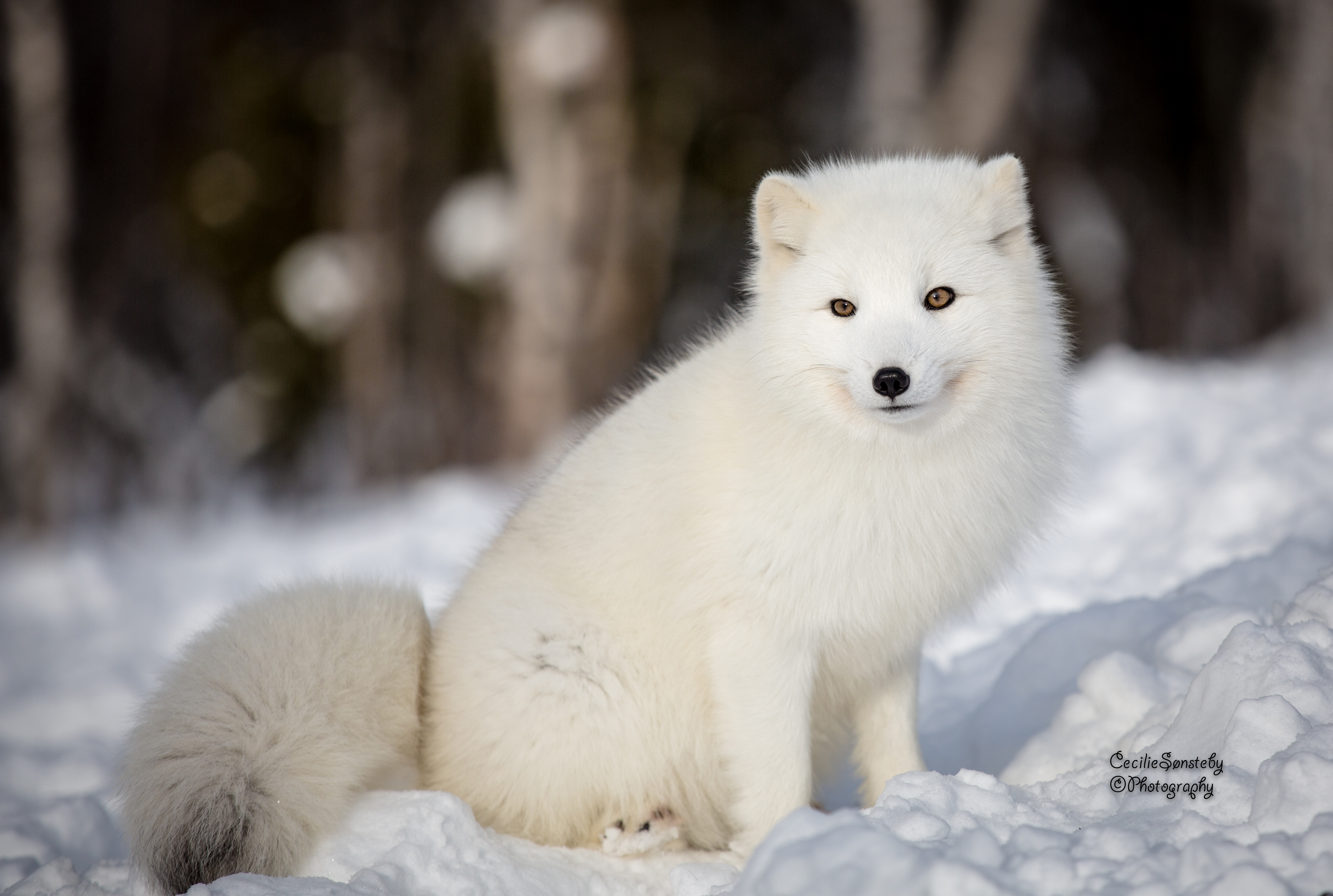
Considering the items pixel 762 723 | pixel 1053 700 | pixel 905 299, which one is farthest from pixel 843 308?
pixel 1053 700

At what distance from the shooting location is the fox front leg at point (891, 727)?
9.91 feet

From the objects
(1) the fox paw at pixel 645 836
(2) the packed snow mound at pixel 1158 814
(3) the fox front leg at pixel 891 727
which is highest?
(2) the packed snow mound at pixel 1158 814

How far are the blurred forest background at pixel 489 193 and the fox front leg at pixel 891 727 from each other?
324 inches

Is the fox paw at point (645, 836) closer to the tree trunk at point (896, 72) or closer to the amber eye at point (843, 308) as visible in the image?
the amber eye at point (843, 308)

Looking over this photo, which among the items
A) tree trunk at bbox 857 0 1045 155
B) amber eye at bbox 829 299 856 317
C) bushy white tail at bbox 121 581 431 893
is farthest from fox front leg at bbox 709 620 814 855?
tree trunk at bbox 857 0 1045 155

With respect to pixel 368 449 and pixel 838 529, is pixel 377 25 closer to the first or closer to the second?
pixel 368 449

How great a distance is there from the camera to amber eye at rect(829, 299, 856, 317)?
8.65 feet

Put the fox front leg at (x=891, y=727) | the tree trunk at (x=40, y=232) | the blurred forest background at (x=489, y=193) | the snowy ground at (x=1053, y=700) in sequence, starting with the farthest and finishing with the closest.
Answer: the blurred forest background at (x=489, y=193)
the tree trunk at (x=40, y=232)
the fox front leg at (x=891, y=727)
the snowy ground at (x=1053, y=700)

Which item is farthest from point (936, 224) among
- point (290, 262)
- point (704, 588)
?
point (290, 262)

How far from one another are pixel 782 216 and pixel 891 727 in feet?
4.74

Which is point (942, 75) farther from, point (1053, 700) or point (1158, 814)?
point (1158, 814)

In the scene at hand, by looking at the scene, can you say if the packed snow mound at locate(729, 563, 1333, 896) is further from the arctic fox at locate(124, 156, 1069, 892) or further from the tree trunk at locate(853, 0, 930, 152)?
the tree trunk at locate(853, 0, 930, 152)

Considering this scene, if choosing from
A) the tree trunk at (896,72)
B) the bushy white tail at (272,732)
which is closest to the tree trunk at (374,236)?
the tree trunk at (896,72)

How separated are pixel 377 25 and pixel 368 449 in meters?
5.99
